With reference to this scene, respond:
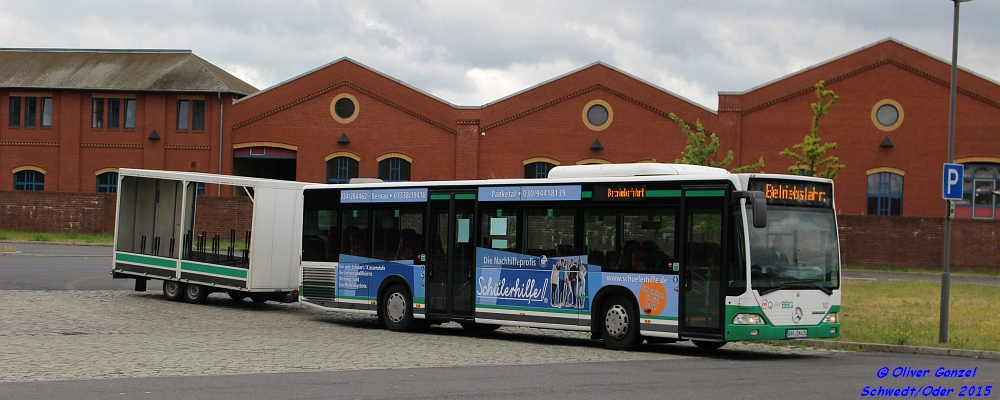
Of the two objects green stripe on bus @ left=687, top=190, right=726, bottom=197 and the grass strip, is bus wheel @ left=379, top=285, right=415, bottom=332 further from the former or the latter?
the grass strip

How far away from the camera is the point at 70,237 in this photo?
4756cm

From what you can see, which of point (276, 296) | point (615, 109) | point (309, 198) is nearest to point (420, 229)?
point (309, 198)

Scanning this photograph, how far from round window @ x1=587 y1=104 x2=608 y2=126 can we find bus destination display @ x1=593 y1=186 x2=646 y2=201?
106ft

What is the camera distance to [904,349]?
15.9 m

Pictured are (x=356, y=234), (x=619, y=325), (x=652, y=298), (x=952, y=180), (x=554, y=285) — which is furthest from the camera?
(x=356, y=234)

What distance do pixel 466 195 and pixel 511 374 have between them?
563cm

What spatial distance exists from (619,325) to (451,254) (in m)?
3.46

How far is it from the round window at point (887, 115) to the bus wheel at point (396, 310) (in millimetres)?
33158

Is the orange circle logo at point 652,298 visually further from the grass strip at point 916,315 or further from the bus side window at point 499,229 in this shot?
the grass strip at point 916,315

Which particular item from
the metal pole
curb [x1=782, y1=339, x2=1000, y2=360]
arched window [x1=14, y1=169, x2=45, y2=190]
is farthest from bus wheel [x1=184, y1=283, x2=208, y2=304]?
arched window [x1=14, y1=169, x2=45, y2=190]

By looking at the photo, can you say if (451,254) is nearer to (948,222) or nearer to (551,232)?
(551,232)

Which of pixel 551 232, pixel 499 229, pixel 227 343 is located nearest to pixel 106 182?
pixel 227 343

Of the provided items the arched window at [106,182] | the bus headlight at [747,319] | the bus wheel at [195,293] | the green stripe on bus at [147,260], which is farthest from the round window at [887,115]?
the arched window at [106,182]

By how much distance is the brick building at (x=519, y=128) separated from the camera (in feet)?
149
